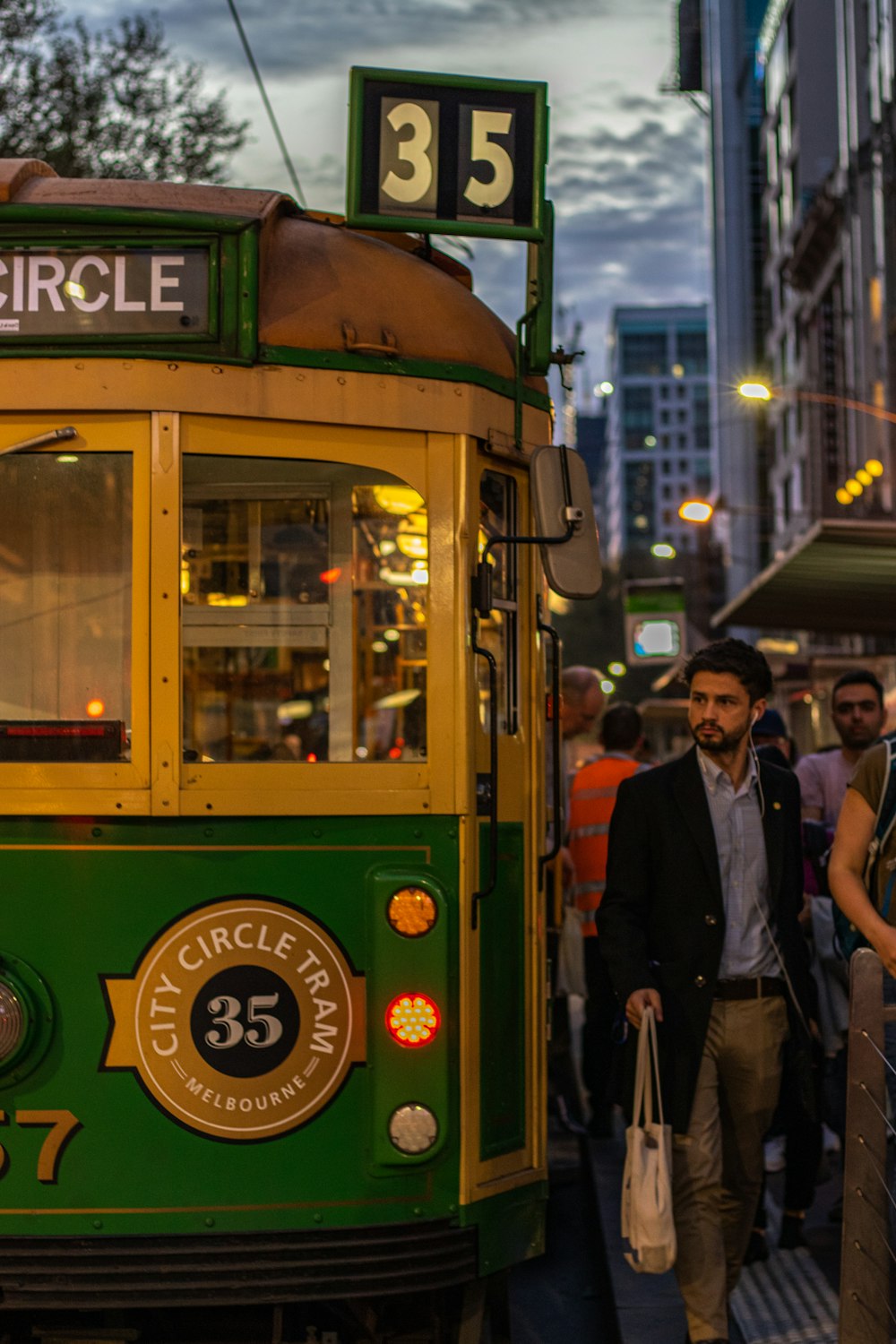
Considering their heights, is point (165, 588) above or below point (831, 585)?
below

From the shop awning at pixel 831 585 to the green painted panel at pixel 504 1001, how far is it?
527cm

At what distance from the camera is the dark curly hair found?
5.16 meters

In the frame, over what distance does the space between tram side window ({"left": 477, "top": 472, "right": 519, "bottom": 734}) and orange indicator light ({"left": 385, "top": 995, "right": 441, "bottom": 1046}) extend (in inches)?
31.6

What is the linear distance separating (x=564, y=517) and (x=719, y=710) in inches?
32.5

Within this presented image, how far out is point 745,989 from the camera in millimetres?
5066

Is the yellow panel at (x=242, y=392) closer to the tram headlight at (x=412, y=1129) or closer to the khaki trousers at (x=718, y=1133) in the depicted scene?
the tram headlight at (x=412, y=1129)

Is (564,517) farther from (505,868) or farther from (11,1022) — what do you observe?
(11,1022)

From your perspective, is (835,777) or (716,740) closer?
(716,740)

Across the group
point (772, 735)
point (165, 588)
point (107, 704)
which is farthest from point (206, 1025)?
point (772, 735)

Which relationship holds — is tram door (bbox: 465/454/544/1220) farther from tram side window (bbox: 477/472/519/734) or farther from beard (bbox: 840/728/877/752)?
beard (bbox: 840/728/877/752)

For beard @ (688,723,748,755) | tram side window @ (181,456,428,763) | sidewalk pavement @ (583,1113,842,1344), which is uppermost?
tram side window @ (181,456,428,763)

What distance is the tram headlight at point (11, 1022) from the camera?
4332mm

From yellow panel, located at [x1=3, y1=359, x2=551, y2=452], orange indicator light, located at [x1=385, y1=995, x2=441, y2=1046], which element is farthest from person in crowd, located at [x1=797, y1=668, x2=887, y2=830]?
orange indicator light, located at [x1=385, y1=995, x2=441, y2=1046]

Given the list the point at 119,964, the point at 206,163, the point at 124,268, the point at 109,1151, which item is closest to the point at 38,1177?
the point at 109,1151
